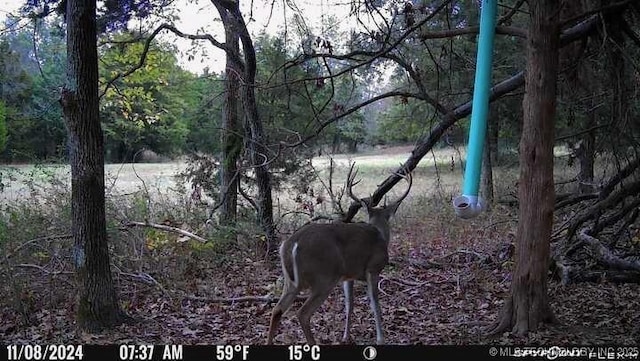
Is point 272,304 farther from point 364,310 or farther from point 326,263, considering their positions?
point 326,263

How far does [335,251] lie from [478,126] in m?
2.16

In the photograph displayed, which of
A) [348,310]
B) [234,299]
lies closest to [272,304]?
[234,299]

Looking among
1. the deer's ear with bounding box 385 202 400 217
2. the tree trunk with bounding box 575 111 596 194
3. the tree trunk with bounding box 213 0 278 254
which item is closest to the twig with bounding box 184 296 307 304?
the deer's ear with bounding box 385 202 400 217

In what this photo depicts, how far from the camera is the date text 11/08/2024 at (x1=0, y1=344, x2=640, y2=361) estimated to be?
524cm

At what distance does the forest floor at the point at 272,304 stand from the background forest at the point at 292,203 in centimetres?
3

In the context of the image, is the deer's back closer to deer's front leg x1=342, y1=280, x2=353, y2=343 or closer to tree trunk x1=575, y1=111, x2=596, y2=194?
deer's front leg x1=342, y1=280, x2=353, y2=343

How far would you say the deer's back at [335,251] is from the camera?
5.89 metres

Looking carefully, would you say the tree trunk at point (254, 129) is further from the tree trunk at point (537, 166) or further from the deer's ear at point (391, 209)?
the tree trunk at point (537, 166)

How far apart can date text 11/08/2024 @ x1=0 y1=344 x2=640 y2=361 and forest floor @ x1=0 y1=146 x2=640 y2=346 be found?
1.21 ft

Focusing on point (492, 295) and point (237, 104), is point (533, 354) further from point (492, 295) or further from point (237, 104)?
point (237, 104)

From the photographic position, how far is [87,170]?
6789mm

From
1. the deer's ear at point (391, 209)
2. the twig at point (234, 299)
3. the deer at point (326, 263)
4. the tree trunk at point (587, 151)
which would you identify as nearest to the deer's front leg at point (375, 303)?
the deer at point (326, 263)

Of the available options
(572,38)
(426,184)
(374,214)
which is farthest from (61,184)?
(426,184)

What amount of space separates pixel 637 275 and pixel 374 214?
355cm
